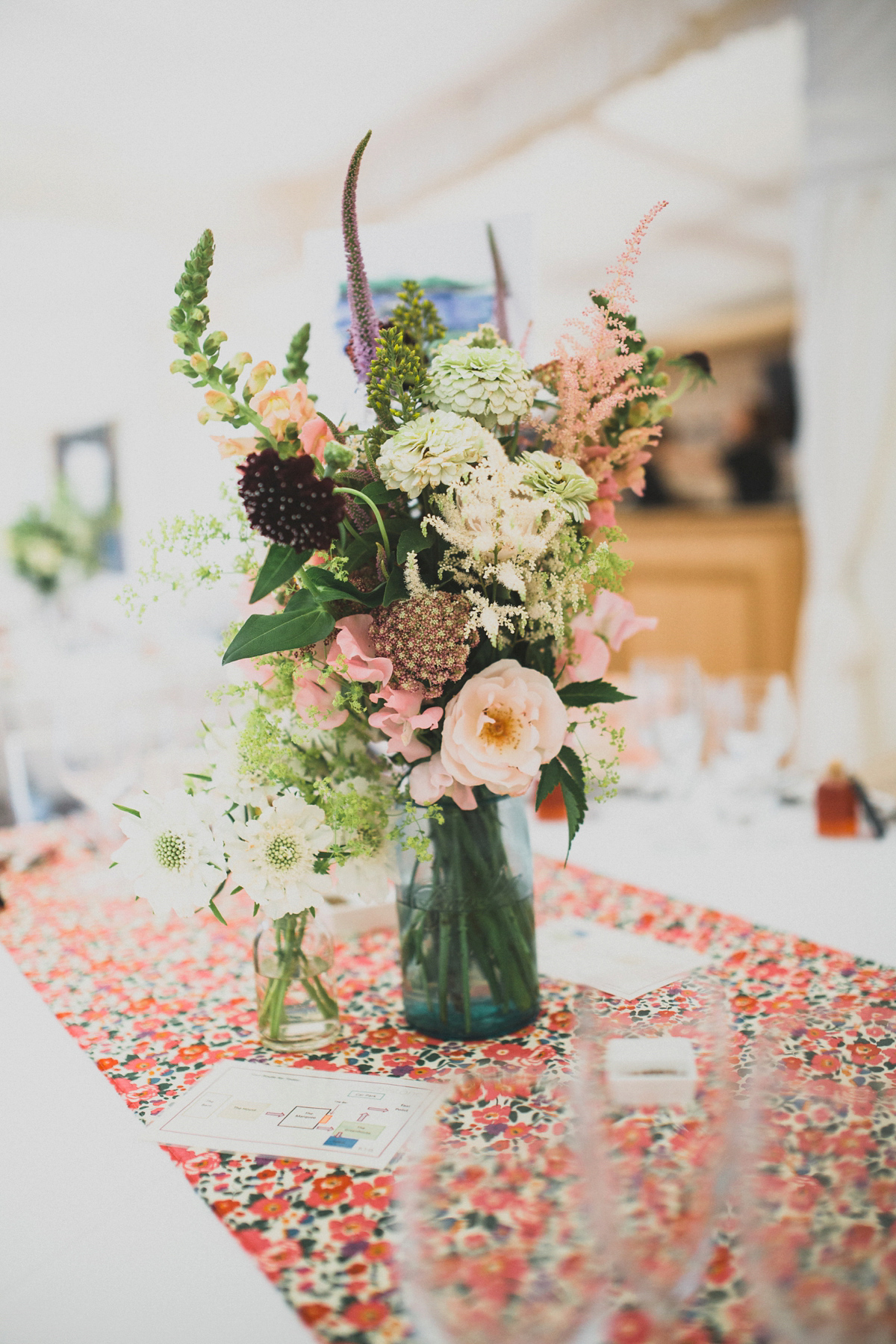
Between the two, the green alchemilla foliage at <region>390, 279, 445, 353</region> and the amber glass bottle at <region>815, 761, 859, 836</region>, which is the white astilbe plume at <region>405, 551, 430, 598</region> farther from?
the amber glass bottle at <region>815, 761, 859, 836</region>

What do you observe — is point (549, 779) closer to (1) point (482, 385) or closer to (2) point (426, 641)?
(2) point (426, 641)

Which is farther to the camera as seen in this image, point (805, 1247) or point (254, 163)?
point (254, 163)

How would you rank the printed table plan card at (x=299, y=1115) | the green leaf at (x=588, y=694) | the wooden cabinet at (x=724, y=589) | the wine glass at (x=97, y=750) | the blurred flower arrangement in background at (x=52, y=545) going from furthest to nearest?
the blurred flower arrangement in background at (x=52, y=545) < the wooden cabinet at (x=724, y=589) < the wine glass at (x=97, y=750) < the green leaf at (x=588, y=694) < the printed table plan card at (x=299, y=1115)

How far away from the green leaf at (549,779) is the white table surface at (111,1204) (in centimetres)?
36

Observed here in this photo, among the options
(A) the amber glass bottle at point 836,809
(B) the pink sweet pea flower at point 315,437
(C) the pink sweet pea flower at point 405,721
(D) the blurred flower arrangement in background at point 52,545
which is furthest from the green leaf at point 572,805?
(D) the blurred flower arrangement in background at point 52,545

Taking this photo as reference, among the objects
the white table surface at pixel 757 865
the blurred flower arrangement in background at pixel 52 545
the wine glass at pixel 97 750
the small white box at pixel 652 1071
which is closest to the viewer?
the small white box at pixel 652 1071

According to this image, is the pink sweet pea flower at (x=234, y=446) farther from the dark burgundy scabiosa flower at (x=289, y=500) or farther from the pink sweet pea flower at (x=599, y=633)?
the pink sweet pea flower at (x=599, y=633)

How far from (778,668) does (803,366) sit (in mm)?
1267

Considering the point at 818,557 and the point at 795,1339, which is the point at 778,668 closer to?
the point at 818,557

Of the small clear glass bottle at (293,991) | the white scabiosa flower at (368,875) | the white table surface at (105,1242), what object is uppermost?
the white scabiosa flower at (368,875)

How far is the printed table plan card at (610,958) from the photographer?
0.92m

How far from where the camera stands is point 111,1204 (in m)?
0.64

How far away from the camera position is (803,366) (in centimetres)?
311

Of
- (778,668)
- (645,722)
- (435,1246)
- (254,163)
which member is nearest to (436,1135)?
(435,1246)
